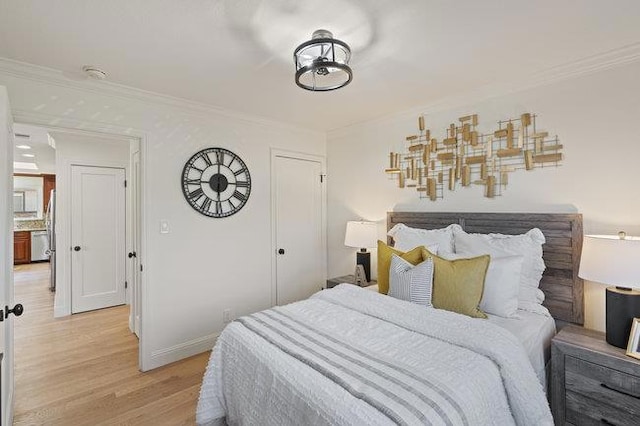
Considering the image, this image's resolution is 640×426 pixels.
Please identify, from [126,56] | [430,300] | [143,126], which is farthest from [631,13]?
[143,126]

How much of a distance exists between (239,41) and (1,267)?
177 cm

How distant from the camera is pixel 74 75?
93.6 inches

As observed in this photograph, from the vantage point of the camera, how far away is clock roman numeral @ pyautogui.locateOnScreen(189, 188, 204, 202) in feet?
10.1

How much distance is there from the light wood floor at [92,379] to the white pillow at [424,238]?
6.95ft

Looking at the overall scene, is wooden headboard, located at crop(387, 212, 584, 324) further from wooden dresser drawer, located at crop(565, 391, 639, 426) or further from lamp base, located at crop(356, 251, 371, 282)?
lamp base, located at crop(356, 251, 371, 282)

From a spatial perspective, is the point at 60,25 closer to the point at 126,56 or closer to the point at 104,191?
the point at 126,56

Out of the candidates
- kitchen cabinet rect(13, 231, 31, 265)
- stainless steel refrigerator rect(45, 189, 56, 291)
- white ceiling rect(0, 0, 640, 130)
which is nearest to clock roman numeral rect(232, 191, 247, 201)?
white ceiling rect(0, 0, 640, 130)

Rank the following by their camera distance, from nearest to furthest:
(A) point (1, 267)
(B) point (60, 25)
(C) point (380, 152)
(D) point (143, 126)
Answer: (A) point (1, 267) → (B) point (60, 25) → (D) point (143, 126) → (C) point (380, 152)

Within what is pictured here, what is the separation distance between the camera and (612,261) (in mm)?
1787

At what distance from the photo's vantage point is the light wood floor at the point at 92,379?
7.33 feet

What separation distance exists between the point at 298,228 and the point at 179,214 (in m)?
1.43

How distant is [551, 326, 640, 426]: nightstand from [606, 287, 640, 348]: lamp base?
6 cm

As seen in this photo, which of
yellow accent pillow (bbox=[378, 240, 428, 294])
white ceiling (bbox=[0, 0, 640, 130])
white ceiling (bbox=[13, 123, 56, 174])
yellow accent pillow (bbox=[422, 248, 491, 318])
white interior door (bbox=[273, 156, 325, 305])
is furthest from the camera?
white ceiling (bbox=[13, 123, 56, 174])

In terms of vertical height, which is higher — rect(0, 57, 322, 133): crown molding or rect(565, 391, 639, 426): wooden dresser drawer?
rect(0, 57, 322, 133): crown molding
